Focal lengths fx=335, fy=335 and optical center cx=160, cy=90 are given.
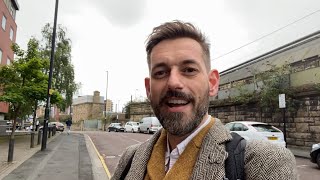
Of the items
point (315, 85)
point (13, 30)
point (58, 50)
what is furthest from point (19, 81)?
point (13, 30)

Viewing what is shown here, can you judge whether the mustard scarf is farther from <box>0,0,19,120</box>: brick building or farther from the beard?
<box>0,0,19,120</box>: brick building

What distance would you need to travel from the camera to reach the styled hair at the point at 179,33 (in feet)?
5.80

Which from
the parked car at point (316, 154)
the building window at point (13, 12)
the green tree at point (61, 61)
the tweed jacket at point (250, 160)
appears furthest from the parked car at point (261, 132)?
the building window at point (13, 12)

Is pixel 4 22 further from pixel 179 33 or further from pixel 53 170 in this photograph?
pixel 179 33

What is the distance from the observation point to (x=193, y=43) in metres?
1.75

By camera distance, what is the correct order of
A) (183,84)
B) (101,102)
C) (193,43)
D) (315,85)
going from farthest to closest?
(101,102)
(315,85)
(193,43)
(183,84)

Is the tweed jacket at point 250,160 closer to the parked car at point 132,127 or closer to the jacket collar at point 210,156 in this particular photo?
the jacket collar at point 210,156

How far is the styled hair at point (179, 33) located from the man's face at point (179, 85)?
0.09 ft

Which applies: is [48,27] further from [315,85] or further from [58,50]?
[315,85]

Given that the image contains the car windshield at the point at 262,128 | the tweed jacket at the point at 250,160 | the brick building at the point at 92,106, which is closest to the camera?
the tweed jacket at the point at 250,160

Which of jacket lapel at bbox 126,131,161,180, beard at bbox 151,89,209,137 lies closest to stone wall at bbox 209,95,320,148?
jacket lapel at bbox 126,131,161,180

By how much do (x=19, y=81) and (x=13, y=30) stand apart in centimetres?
1882

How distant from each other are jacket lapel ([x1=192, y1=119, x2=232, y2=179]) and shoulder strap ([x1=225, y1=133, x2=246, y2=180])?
0.02 metres

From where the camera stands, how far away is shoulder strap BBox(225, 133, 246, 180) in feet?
4.42
